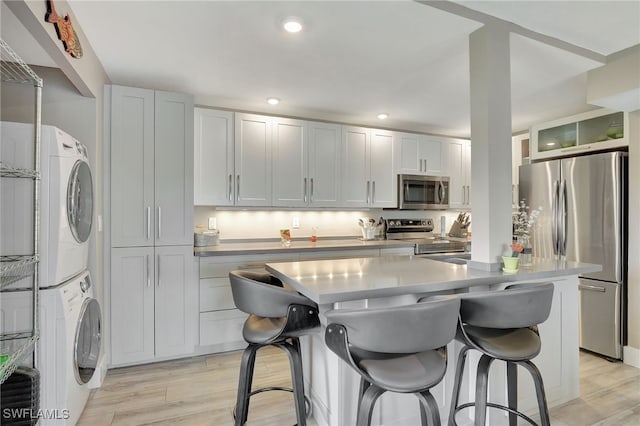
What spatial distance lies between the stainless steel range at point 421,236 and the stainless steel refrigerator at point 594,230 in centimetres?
94

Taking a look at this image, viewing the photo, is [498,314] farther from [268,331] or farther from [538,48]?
[538,48]

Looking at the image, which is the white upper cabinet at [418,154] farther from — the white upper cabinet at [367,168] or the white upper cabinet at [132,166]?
the white upper cabinet at [132,166]

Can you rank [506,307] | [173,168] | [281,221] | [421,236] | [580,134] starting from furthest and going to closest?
[421,236] < [281,221] < [580,134] < [173,168] < [506,307]

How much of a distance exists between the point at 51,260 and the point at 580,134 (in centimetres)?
457

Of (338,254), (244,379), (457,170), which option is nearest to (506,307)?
(244,379)

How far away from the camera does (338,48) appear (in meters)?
2.32

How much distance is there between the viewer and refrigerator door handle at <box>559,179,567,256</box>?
3279 mm

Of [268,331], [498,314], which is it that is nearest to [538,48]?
[498,314]

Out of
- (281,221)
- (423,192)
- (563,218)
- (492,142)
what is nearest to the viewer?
(492,142)

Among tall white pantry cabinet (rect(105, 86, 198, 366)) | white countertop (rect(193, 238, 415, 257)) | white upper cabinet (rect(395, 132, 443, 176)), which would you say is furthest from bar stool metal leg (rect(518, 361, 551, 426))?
white upper cabinet (rect(395, 132, 443, 176))

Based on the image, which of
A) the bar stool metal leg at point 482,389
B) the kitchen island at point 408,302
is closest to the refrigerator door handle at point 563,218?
the kitchen island at point 408,302

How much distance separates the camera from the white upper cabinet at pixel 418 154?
170 inches

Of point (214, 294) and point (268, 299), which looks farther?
point (214, 294)

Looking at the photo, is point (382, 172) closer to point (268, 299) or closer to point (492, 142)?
point (492, 142)
